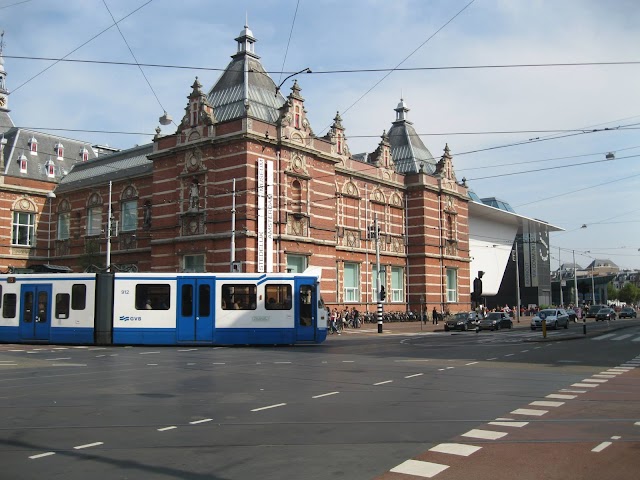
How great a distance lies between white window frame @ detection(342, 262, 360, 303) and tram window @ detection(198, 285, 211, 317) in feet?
72.4

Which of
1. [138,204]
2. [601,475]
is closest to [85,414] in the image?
[601,475]

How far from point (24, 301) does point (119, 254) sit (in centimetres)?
1957

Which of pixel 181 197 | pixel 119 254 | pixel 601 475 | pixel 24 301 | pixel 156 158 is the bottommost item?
pixel 601 475

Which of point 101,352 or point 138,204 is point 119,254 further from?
point 101,352

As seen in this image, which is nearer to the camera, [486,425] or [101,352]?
[486,425]

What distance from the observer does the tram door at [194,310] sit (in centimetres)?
2509

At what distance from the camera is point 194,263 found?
1523 inches

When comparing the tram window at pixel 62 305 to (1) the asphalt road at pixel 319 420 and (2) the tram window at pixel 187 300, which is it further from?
(1) the asphalt road at pixel 319 420

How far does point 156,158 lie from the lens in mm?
41281

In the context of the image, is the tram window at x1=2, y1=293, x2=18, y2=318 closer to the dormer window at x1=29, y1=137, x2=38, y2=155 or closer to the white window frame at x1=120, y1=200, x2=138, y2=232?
the white window frame at x1=120, y1=200, x2=138, y2=232

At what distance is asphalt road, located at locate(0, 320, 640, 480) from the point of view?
670 cm

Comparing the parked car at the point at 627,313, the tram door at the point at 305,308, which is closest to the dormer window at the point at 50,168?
the tram door at the point at 305,308

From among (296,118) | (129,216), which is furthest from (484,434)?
(129,216)

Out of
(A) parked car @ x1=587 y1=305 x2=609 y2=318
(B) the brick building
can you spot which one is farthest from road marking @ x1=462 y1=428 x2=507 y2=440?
(A) parked car @ x1=587 y1=305 x2=609 y2=318
